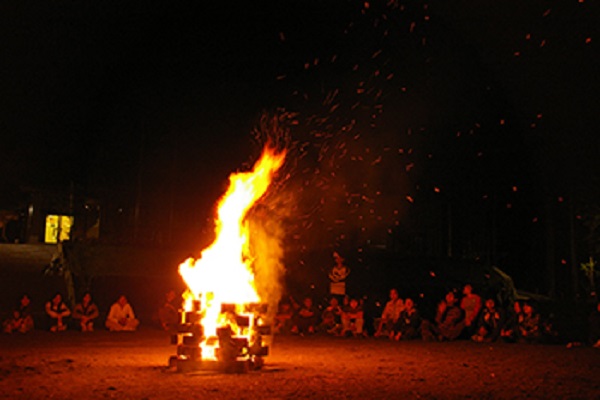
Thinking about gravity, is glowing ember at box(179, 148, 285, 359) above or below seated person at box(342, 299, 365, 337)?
above

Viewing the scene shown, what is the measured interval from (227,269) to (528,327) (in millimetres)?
8333

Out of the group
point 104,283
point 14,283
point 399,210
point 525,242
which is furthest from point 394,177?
point 14,283

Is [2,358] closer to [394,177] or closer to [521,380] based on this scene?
[521,380]

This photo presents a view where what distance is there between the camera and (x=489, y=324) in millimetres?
15148

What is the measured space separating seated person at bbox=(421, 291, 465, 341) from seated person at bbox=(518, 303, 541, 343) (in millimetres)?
1358

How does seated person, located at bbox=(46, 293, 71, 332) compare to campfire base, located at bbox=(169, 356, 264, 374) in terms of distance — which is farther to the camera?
seated person, located at bbox=(46, 293, 71, 332)

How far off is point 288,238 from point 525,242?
1653 cm

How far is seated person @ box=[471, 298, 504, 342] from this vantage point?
49.4ft

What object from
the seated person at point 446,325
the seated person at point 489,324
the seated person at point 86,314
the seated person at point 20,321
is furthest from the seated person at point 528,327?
the seated person at point 20,321

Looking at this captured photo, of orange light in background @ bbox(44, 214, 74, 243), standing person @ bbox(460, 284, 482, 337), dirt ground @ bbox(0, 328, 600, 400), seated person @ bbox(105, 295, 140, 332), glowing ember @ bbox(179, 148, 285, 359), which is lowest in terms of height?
dirt ground @ bbox(0, 328, 600, 400)

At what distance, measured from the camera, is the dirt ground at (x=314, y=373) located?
7562 millimetres

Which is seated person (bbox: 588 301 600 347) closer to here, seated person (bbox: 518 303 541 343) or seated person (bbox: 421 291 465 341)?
seated person (bbox: 518 303 541 343)

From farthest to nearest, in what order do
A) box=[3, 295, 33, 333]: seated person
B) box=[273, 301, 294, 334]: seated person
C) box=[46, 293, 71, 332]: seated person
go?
box=[273, 301, 294, 334]: seated person
box=[46, 293, 71, 332]: seated person
box=[3, 295, 33, 333]: seated person

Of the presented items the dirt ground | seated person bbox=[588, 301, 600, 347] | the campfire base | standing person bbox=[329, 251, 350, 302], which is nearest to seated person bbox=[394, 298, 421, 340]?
the dirt ground
